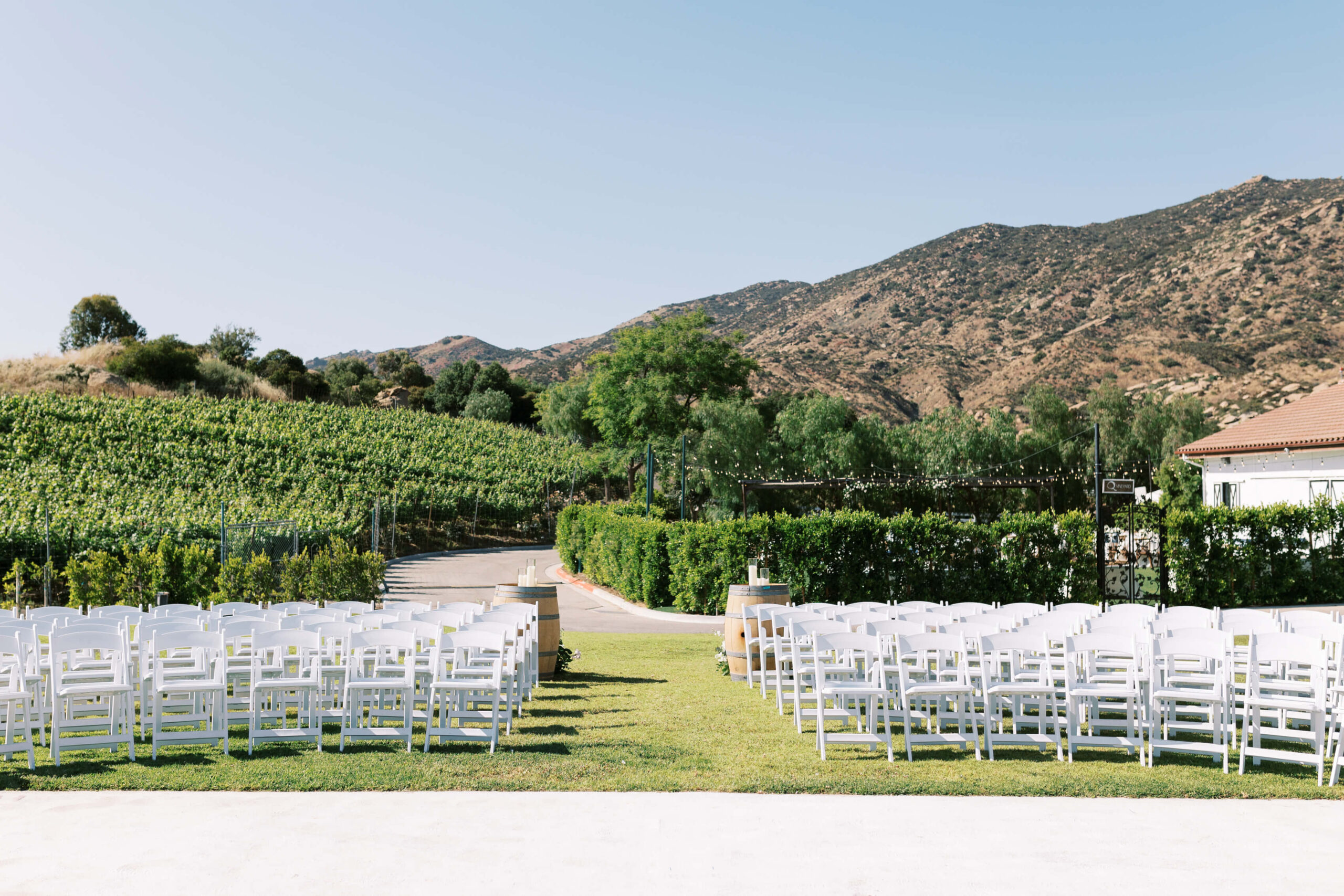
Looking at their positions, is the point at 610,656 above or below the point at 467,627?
below

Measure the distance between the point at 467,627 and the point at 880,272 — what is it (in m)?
88.6

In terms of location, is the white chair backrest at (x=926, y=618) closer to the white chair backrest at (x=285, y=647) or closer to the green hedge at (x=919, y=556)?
the white chair backrest at (x=285, y=647)

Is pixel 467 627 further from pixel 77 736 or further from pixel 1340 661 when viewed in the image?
pixel 1340 661

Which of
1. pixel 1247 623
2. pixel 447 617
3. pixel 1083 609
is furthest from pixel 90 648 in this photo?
pixel 1247 623

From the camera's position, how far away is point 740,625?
11.6 m

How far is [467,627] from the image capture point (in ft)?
29.5

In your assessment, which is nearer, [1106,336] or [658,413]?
[658,413]

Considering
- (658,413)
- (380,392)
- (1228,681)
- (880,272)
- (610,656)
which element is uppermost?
(880,272)

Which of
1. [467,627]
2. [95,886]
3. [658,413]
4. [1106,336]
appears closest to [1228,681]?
[467,627]

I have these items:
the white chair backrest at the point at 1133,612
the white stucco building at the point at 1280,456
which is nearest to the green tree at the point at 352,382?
the white stucco building at the point at 1280,456

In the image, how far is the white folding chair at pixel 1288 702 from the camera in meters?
6.69

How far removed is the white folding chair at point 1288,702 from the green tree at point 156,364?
2844 inches

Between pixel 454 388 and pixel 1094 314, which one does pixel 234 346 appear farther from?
pixel 1094 314

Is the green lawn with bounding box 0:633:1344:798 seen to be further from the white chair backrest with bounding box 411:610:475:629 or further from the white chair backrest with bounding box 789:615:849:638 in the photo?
the white chair backrest with bounding box 411:610:475:629
